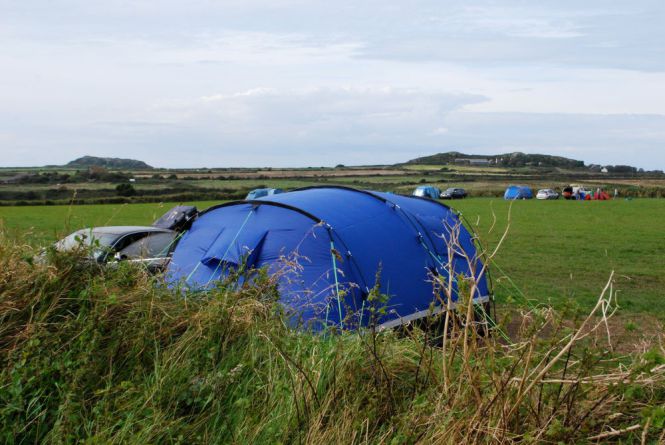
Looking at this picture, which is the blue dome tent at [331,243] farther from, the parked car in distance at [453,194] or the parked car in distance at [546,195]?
the parked car in distance at [546,195]

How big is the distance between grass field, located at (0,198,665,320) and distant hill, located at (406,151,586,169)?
3421 inches

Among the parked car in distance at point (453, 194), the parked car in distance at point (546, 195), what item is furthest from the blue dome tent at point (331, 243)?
the parked car in distance at point (546, 195)

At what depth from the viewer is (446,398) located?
3.51 m

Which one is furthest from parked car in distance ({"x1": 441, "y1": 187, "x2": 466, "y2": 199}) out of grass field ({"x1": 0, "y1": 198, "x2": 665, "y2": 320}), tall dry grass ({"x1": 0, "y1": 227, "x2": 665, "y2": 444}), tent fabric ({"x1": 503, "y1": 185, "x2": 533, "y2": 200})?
tall dry grass ({"x1": 0, "y1": 227, "x2": 665, "y2": 444})

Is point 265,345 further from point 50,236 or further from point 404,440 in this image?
point 50,236

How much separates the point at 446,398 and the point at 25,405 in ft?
7.55

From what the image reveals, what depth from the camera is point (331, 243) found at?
810 cm

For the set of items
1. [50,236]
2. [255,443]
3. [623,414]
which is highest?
[50,236]

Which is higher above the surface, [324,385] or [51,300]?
[51,300]

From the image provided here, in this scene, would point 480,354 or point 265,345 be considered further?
point 265,345

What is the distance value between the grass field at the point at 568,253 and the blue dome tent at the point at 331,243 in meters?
0.91

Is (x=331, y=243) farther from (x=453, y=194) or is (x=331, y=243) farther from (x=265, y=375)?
(x=453, y=194)

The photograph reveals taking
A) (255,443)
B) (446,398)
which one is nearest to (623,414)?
(446,398)

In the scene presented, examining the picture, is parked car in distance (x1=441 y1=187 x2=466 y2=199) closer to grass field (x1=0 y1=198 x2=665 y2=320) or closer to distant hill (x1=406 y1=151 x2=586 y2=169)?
grass field (x1=0 y1=198 x2=665 y2=320)
